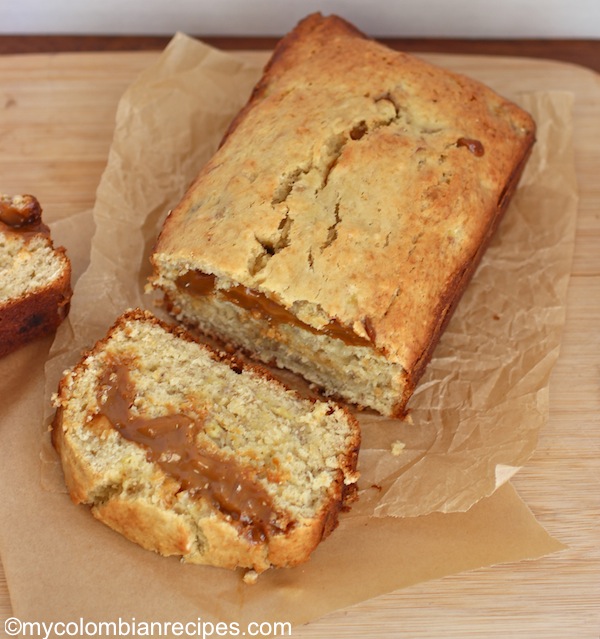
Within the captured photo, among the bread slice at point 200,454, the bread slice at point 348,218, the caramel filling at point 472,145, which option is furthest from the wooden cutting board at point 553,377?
the caramel filling at point 472,145

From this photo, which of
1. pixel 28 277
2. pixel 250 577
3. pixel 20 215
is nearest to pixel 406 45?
pixel 20 215

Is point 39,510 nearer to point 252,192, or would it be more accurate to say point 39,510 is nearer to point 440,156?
point 252,192

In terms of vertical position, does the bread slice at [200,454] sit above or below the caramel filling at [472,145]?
below

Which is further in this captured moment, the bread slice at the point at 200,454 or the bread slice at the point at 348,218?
the bread slice at the point at 348,218

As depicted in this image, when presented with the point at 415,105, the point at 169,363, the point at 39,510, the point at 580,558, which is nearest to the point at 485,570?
the point at 580,558

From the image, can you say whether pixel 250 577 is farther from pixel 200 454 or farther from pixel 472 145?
pixel 472 145

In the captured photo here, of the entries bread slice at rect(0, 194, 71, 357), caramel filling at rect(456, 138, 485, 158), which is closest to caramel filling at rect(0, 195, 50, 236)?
bread slice at rect(0, 194, 71, 357)

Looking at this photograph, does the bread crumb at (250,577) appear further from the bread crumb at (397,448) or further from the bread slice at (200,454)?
the bread crumb at (397,448)

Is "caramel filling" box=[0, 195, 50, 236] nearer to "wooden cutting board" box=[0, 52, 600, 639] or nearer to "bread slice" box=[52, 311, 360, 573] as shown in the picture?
"wooden cutting board" box=[0, 52, 600, 639]
